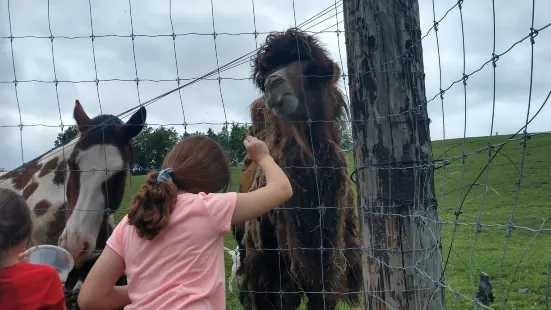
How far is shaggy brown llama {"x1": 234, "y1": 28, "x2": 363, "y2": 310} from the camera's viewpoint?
11.6 feet

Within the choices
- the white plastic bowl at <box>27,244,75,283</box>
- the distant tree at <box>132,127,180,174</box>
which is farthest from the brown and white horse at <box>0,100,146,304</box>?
the white plastic bowl at <box>27,244,75,283</box>

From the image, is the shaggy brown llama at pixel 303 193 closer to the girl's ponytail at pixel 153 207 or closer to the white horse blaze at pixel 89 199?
Result: the white horse blaze at pixel 89 199

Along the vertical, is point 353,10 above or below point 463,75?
above

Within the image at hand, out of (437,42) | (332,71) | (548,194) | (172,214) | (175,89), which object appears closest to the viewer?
(172,214)

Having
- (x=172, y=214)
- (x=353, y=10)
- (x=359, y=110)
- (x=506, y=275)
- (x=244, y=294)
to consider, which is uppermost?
(x=353, y=10)

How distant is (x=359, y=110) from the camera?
97.5 inches

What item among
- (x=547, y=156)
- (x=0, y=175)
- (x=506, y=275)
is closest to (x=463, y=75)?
(x=0, y=175)

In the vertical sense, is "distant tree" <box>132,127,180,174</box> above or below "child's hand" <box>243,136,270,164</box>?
above

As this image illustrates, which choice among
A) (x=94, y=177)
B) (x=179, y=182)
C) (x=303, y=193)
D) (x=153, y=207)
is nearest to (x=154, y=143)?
(x=94, y=177)

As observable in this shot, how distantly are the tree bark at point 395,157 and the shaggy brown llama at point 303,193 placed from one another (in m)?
0.97

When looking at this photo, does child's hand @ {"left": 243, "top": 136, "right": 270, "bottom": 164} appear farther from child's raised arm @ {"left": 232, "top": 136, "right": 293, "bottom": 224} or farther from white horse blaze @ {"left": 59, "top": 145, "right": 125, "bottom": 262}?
white horse blaze @ {"left": 59, "top": 145, "right": 125, "bottom": 262}

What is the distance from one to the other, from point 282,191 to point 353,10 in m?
0.96

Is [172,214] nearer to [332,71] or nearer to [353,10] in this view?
[353,10]

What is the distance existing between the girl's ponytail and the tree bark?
0.93 m
